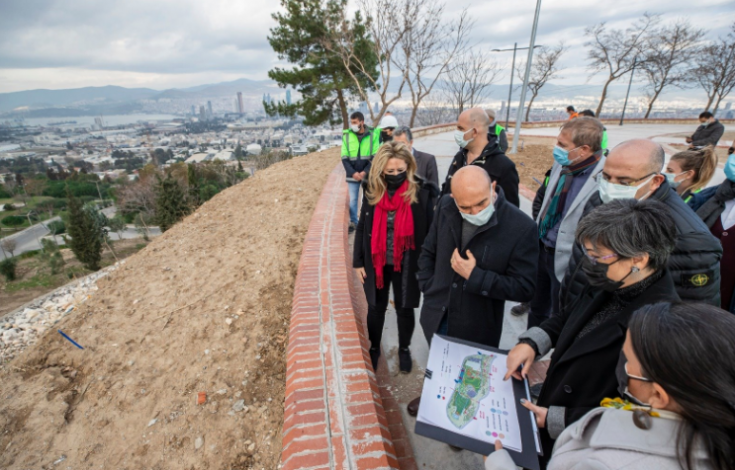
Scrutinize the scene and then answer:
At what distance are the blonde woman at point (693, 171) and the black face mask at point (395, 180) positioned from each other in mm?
2020

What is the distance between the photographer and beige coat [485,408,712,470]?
2.51ft

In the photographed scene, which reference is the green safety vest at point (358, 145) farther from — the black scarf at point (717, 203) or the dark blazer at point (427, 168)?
the black scarf at point (717, 203)

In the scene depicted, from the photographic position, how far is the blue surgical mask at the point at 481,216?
1.80m

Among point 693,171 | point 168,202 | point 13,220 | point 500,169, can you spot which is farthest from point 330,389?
point 13,220

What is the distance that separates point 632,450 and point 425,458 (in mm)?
1624

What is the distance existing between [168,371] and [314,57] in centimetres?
1639

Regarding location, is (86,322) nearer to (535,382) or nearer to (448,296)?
(448,296)

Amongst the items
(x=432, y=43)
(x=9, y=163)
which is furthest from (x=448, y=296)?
(x=9, y=163)

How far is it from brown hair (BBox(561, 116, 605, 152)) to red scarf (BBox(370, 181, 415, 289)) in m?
1.33

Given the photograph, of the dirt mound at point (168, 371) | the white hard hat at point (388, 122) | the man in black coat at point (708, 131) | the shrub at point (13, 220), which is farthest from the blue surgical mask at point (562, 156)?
the shrub at point (13, 220)

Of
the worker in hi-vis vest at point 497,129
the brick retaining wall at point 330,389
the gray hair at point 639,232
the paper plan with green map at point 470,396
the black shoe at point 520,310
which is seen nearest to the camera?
the gray hair at point 639,232

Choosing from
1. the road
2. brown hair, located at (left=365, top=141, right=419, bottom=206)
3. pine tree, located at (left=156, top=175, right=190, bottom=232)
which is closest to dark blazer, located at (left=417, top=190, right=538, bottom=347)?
brown hair, located at (left=365, top=141, right=419, bottom=206)

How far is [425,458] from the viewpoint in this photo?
2.13 meters

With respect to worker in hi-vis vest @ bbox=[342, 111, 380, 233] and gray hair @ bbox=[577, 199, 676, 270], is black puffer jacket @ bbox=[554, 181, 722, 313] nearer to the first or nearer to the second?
gray hair @ bbox=[577, 199, 676, 270]
